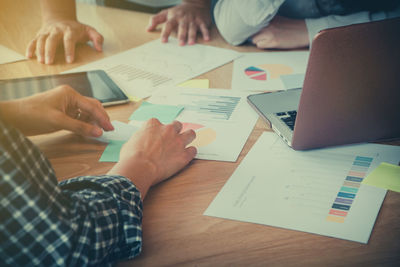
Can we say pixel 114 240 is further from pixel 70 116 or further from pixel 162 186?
pixel 70 116

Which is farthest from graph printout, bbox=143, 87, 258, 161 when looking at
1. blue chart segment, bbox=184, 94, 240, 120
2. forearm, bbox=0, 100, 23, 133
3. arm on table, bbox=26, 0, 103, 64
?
arm on table, bbox=26, 0, 103, 64

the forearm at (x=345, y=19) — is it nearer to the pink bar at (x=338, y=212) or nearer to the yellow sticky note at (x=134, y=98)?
the yellow sticky note at (x=134, y=98)

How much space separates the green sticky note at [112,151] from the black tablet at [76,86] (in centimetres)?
17

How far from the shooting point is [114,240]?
57 centimetres

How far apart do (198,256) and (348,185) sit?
Answer: 0.28 m

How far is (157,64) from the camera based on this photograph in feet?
3.94

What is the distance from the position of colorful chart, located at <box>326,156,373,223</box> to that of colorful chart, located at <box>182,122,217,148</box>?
0.27m

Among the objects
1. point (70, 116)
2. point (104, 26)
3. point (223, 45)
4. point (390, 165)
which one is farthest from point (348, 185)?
point (104, 26)

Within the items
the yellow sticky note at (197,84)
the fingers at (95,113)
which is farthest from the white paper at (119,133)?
the yellow sticky note at (197,84)

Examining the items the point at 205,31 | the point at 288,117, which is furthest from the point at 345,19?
the point at 288,117

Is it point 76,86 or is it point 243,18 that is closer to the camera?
point 76,86

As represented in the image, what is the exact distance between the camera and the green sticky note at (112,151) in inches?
31.0

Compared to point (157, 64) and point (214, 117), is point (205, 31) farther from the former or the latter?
point (214, 117)

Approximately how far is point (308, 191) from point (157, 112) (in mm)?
416
